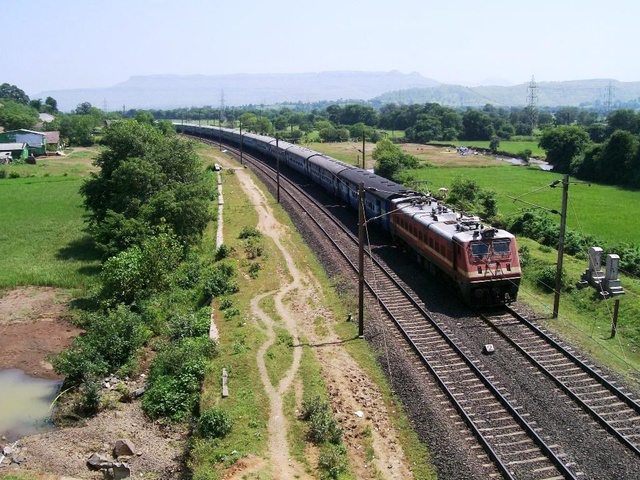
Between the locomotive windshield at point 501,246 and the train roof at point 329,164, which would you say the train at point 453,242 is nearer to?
the locomotive windshield at point 501,246

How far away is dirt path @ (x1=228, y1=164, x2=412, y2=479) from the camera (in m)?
16.4

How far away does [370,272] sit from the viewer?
32.5m

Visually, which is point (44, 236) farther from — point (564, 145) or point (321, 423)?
point (564, 145)

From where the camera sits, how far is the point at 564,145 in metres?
90.4

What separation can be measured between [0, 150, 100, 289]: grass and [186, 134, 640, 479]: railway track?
23.3 m

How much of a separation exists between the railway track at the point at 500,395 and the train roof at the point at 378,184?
34.0 feet

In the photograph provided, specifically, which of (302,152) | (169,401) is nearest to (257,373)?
(169,401)

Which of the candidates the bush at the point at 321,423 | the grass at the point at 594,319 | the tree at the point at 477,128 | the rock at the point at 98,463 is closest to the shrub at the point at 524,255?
the grass at the point at 594,319

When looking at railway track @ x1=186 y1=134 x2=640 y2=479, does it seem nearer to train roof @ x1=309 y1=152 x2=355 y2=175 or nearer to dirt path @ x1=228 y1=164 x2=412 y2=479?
dirt path @ x1=228 y1=164 x2=412 y2=479

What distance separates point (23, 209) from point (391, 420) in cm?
5384

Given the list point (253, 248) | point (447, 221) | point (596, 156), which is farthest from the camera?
point (596, 156)

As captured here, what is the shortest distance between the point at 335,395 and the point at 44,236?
3875 cm

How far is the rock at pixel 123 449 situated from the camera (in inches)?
778

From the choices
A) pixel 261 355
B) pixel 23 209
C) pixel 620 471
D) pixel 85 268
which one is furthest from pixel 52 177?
pixel 620 471
